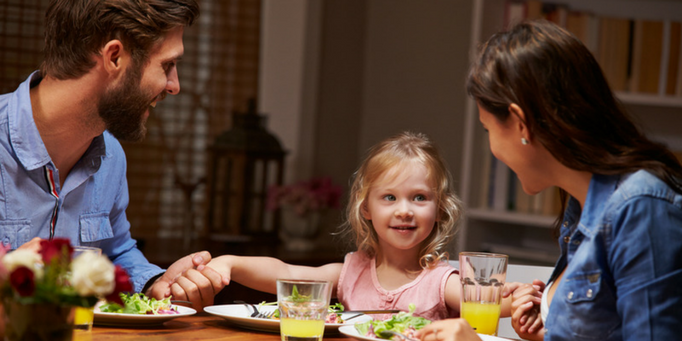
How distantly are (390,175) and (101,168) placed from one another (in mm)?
739

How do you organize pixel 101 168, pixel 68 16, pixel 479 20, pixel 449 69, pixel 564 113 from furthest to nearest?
pixel 449 69
pixel 479 20
pixel 101 168
pixel 68 16
pixel 564 113

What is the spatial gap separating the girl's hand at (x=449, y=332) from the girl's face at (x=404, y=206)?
2.01 feet

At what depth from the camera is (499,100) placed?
1.06m

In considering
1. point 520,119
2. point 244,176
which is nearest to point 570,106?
point 520,119

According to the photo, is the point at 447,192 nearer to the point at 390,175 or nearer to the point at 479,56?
the point at 390,175

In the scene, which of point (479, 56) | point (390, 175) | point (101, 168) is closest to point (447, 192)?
point (390, 175)

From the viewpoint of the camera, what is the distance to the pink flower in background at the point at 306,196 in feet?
10.9

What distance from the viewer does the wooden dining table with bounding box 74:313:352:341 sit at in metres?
1.13

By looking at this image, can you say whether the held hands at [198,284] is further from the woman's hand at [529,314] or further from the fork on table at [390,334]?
the woman's hand at [529,314]

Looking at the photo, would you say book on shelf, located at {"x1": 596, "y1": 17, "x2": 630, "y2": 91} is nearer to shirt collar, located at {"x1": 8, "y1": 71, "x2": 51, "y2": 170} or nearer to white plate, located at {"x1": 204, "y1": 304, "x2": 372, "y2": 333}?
white plate, located at {"x1": 204, "y1": 304, "x2": 372, "y2": 333}

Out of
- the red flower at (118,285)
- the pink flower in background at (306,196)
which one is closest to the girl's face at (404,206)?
the red flower at (118,285)

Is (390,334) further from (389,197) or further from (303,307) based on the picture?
(389,197)

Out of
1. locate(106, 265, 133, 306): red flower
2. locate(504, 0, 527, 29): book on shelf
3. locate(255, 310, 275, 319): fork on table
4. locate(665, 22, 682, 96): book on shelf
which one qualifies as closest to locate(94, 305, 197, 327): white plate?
locate(255, 310, 275, 319): fork on table

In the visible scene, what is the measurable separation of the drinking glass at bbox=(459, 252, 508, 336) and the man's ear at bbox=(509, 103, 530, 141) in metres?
0.24
